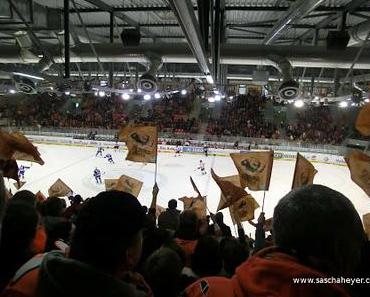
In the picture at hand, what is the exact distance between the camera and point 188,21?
4266mm

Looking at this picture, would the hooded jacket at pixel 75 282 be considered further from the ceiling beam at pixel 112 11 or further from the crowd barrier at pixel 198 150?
the crowd barrier at pixel 198 150

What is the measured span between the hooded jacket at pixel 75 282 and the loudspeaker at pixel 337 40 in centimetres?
742

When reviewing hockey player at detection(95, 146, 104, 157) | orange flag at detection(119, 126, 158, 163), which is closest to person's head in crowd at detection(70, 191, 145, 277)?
orange flag at detection(119, 126, 158, 163)

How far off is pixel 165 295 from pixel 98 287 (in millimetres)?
1034

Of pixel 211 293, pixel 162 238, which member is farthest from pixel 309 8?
pixel 211 293

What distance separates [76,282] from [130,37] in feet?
25.1

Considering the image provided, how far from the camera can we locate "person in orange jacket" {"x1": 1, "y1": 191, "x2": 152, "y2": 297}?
126 centimetres

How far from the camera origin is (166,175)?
15422 mm

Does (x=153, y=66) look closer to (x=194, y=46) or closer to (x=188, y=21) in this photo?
(x=194, y=46)

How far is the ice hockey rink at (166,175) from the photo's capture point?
505 inches

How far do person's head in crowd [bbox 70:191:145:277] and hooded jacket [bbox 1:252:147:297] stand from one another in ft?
0.20

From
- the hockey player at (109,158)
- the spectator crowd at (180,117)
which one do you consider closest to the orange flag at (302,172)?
the hockey player at (109,158)

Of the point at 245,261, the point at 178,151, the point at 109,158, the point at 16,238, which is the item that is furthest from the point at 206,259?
the point at 178,151

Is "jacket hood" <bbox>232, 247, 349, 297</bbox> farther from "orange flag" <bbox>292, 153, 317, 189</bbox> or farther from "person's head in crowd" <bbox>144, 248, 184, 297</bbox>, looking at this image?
"orange flag" <bbox>292, 153, 317, 189</bbox>
